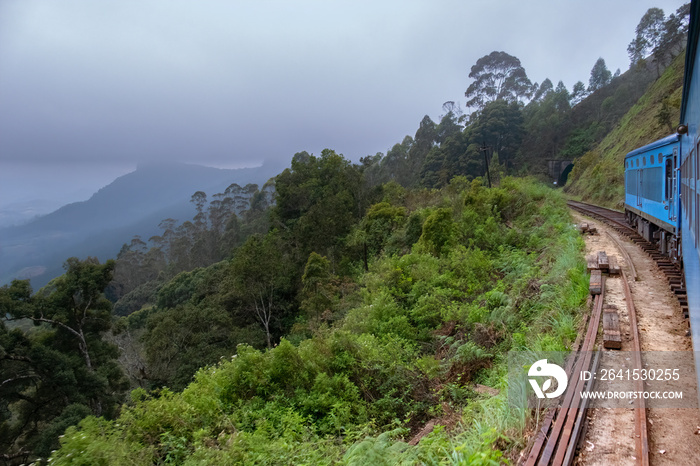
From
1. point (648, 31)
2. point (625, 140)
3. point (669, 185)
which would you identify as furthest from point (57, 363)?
point (648, 31)

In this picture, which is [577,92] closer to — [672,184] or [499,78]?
[499,78]

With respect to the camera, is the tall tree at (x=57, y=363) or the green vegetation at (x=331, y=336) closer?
the green vegetation at (x=331, y=336)

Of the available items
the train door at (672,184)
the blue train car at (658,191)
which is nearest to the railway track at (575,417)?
the train door at (672,184)

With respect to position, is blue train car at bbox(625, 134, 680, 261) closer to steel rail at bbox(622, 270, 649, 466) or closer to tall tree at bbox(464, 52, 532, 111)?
steel rail at bbox(622, 270, 649, 466)

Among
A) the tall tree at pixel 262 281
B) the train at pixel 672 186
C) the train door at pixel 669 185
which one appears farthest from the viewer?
the tall tree at pixel 262 281

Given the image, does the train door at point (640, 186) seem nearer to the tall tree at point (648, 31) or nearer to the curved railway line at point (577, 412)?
the curved railway line at point (577, 412)

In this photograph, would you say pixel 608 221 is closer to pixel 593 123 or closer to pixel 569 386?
pixel 569 386

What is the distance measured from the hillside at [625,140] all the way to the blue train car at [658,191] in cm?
1351

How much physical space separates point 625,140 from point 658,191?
31.8m

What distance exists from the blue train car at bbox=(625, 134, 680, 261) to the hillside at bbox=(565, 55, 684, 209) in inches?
532

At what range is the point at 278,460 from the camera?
474cm

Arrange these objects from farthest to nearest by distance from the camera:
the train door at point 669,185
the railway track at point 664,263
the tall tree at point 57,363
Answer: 1. the tall tree at point 57,363
2. the train door at point 669,185
3. the railway track at point 664,263

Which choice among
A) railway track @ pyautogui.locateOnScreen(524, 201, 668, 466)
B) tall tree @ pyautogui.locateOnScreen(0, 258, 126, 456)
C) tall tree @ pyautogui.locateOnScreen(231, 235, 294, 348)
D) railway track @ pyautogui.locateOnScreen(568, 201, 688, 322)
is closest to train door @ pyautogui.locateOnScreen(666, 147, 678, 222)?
railway track @ pyautogui.locateOnScreen(568, 201, 688, 322)

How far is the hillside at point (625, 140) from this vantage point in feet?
87.5
